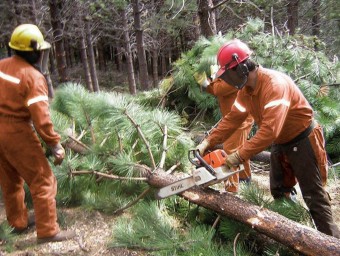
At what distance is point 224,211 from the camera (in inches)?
110

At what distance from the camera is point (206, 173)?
9.04 ft

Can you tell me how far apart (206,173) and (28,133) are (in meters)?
1.59

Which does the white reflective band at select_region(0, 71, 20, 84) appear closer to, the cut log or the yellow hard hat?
the yellow hard hat

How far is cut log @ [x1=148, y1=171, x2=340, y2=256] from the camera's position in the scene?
2354 millimetres

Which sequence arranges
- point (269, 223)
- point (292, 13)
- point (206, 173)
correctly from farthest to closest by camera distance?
point (292, 13) < point (206, 173) < point (269, 223)

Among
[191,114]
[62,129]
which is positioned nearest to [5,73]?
[62,129]

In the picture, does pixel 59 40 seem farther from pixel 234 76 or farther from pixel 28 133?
pixel 234 76

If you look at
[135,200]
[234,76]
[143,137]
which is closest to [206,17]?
[143,137]

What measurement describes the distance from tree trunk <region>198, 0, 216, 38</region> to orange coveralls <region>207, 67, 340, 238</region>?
3251mm

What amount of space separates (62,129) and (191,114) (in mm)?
2434

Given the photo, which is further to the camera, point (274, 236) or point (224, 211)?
point (224, 211)

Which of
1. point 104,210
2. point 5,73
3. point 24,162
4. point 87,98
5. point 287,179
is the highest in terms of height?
point 5,73

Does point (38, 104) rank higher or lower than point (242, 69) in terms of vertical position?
lower

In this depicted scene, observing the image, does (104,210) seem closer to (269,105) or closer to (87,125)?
(87,125)
